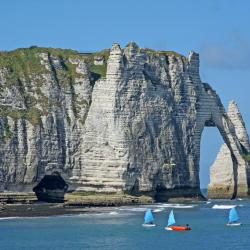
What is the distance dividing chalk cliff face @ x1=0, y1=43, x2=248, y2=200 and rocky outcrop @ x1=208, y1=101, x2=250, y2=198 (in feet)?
24.7

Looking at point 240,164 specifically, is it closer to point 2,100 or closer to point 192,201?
point 192,201

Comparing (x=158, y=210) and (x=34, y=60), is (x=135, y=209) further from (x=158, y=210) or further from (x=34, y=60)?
(x=34, y=60)

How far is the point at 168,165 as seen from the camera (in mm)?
112375

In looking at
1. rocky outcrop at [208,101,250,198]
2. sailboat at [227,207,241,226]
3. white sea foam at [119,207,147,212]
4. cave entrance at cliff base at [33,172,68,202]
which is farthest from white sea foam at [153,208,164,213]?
rocky outcrop at [208,101,250,198]

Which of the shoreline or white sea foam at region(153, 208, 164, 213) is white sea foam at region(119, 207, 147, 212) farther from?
the shoreline

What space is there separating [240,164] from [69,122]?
2297 cm

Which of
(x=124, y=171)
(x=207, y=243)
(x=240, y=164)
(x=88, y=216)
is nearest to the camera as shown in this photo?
(x=207, y=243)

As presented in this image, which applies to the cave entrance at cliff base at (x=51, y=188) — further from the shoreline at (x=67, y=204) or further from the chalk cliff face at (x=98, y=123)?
the chalk cliff face at (x=98, y=123)

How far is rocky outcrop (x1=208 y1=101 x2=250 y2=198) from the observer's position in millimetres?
123438

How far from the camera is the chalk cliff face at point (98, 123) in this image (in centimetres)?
10762

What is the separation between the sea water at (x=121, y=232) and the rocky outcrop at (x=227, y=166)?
2615cm

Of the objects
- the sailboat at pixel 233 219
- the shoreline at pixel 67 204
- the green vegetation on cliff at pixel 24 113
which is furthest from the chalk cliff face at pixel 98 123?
the sailboat at pixel 233 219

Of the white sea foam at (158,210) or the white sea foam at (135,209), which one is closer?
the white sea foam at (158,210)

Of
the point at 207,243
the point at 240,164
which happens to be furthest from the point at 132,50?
the point at 207,243
